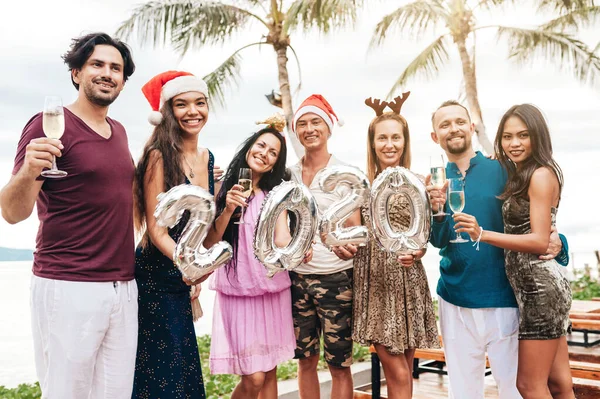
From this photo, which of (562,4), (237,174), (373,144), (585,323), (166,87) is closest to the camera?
(166,87)

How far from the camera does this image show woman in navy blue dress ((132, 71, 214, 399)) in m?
3.10

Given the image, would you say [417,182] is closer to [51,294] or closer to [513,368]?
[513,368]

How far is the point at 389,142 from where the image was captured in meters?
3.68

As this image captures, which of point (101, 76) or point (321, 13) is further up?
point (321, 13)

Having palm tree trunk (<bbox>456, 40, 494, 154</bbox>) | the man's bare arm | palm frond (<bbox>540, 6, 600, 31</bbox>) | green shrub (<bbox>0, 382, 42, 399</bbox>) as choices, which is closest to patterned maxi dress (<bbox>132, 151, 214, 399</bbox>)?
the man's bare arm

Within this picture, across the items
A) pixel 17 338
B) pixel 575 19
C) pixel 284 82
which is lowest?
pixel 17 338

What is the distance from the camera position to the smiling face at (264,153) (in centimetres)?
365

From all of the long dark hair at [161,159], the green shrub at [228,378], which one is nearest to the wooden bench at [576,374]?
the green shrub at [228,378]

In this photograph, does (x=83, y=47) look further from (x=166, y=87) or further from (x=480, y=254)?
(x=480, y=254)

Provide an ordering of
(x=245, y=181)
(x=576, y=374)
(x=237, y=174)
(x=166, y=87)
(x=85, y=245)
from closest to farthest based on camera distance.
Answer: (x=85, y=245) < (x=245, y=181) < (x=166, y=87) < (x=237, y=174) < (x=576, y=374)

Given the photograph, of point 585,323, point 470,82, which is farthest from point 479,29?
point 585,323

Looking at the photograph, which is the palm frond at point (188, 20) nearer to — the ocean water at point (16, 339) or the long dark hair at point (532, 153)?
the ocean water at point (16, 339)

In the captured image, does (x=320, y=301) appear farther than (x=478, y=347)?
Yes

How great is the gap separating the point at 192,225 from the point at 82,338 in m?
0.80
